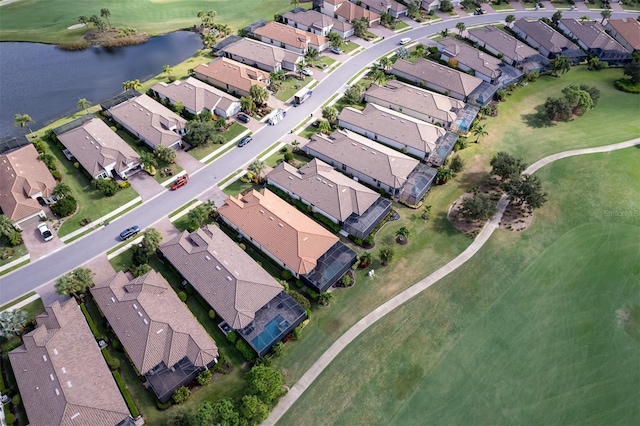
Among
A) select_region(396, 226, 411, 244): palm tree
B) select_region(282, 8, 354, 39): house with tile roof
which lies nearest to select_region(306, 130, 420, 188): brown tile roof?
select_region(396, 226, 411, 244): palm tree

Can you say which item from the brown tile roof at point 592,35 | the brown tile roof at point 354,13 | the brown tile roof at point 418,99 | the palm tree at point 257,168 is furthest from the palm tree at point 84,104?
the brown tile roof at point 592,35


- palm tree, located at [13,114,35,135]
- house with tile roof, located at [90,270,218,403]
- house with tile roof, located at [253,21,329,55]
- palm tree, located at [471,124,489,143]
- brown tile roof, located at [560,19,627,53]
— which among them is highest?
brown tile roof, located at [560,19,627,53]

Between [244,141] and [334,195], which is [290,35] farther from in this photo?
[334,195]

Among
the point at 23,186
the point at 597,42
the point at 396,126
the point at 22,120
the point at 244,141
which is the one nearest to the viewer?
the point at 23,186

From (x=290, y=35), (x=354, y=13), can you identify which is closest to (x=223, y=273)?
(x=290, y=35)

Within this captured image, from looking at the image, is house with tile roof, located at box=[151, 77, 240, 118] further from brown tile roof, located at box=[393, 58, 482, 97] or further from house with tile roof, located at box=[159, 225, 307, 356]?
brown tile roof, located at box=[393, 58, 482, 97]

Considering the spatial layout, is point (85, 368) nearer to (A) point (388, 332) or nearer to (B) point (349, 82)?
(A) point (388, 332)
